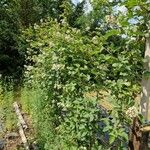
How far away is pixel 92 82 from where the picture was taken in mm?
6094

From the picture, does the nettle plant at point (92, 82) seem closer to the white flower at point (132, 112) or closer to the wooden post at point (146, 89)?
the wooden post at point (146, 89)

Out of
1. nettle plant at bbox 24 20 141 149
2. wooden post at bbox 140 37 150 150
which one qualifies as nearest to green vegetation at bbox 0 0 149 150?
nettle plant at bbox 24 20 141 149

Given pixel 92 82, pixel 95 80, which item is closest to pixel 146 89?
pixel 95 80

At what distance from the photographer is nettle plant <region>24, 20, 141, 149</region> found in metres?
4.77

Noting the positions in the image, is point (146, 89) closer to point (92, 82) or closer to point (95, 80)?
point (95, 80)

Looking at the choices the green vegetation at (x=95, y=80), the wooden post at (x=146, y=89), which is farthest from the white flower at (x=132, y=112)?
the wooden post at (x=146, y=89)

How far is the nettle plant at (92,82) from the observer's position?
15.6 feet

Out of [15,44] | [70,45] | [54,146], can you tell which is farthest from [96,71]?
[15,44]

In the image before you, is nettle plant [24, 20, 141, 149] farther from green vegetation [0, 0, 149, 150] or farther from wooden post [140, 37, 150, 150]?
wooden post [140, 37, 150, 150]

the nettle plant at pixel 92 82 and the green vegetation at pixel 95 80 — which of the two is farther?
the nettle plant at pixel 92 82

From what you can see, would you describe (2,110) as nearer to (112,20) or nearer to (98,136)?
(98,136)

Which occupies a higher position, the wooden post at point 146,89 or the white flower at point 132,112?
the wooden post at point 146,89

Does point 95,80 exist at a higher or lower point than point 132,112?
higher

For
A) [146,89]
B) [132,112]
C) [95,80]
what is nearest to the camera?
[132,112]
